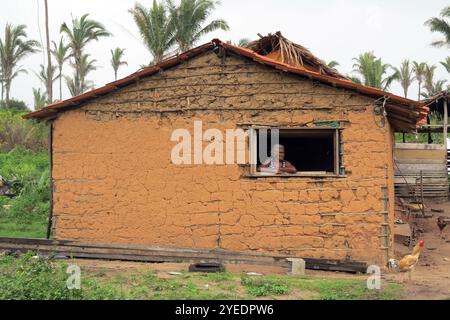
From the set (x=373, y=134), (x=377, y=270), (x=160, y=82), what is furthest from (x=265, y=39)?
(x=377, y=270)

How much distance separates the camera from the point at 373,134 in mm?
8750

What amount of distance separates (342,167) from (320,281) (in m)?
2.24

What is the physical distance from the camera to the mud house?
28.8 feet

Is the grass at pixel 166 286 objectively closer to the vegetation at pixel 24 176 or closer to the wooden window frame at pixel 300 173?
the wooden window frame at pixel 300 173

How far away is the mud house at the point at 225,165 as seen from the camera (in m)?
8.77

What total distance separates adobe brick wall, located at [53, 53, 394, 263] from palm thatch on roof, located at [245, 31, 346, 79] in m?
1.44

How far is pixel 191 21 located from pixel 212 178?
15.3 m

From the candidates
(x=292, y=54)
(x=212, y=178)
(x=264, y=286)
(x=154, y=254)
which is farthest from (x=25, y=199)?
(x=264, y=286)

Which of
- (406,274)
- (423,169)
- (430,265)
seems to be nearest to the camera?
(406,274)

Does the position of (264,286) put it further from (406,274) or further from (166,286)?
(406,274)

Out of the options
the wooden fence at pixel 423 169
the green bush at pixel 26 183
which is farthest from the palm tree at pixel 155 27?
the wooden fence at pixel 423 169

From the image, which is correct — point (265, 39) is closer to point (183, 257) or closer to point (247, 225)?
point (247, 225)

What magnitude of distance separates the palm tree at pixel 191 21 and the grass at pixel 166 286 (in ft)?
55.3

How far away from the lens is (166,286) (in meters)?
6.64
